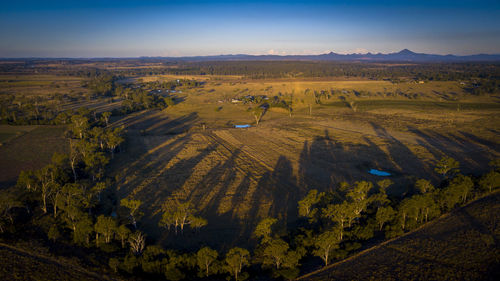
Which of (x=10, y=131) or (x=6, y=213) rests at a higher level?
(x=10, y=131)

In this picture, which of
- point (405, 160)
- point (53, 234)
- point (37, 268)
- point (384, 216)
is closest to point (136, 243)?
point (37, 268)

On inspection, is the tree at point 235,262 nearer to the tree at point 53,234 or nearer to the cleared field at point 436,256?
the cleared field at point 436,256

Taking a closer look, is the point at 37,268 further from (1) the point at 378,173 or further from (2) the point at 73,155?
(1) the point at 378,173

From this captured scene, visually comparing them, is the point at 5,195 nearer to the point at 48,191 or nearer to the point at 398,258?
the point at 48,191

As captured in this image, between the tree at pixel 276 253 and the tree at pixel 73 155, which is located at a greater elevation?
the tree at pixel 73 155

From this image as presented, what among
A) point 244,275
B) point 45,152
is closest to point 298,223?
point 244,275

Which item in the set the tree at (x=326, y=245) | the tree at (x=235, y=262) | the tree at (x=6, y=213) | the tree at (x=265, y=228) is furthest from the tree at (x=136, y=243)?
the tree at (x=326, y=245)
